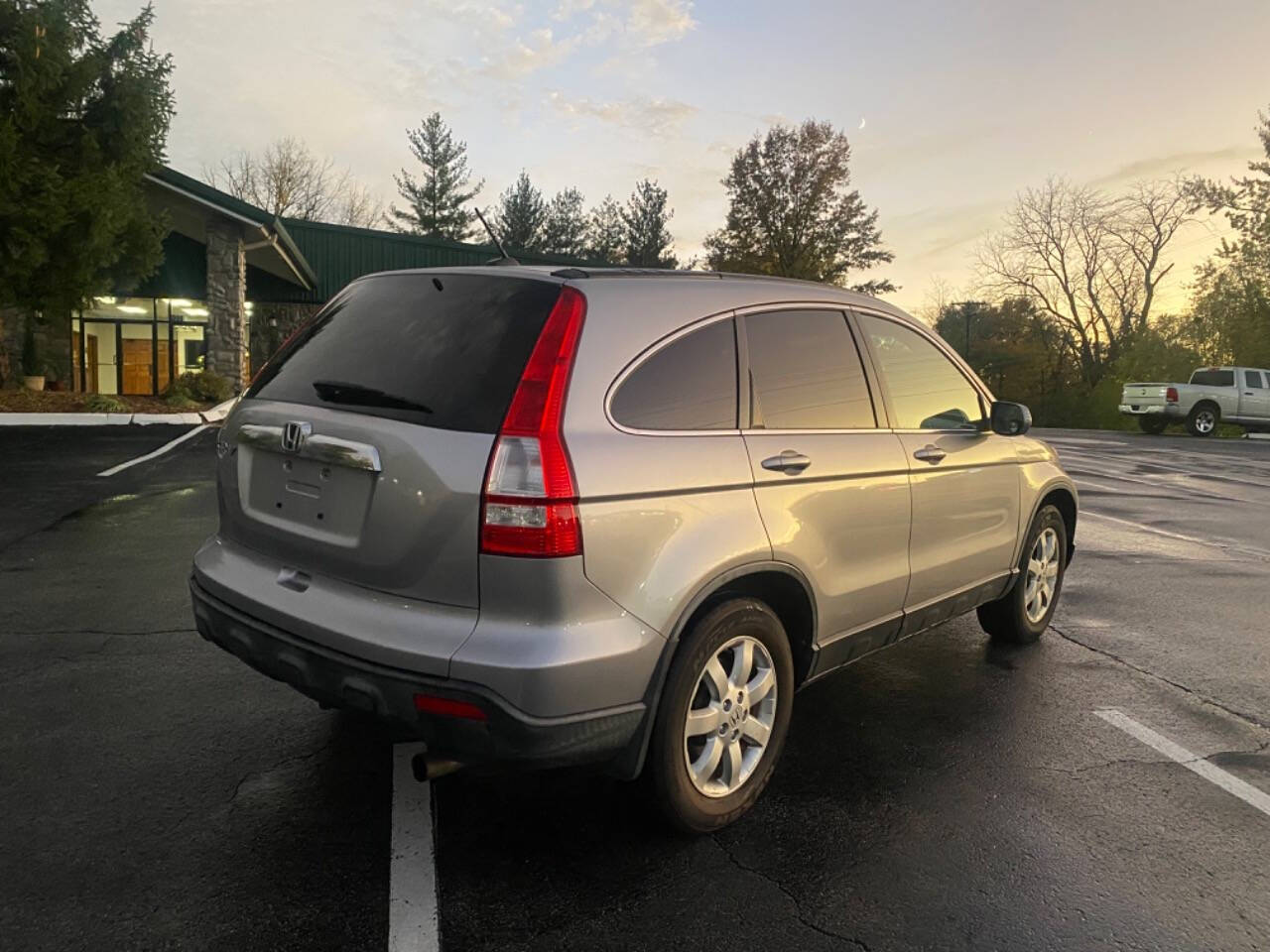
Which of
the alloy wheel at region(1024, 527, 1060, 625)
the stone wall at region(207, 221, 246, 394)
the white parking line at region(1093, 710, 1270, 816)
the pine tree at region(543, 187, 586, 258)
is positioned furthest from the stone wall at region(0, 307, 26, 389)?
the pine tree at region(543, 187, 586, 258)

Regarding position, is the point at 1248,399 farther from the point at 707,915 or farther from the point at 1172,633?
the point at 707,915

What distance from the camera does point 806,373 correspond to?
133 inches

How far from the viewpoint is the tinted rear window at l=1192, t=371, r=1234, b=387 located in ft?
87.5

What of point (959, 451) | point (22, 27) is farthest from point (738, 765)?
point (22, 27)

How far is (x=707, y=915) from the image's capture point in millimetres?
2475

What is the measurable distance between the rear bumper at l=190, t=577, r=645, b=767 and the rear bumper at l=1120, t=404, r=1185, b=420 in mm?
29008

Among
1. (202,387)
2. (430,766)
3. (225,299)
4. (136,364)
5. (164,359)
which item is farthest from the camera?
(164,359)

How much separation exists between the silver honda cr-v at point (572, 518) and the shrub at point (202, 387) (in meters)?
17.6

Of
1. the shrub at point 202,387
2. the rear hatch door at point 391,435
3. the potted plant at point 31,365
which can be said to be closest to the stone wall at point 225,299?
the shrub at point 202,387

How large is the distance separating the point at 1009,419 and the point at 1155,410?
2658 cm

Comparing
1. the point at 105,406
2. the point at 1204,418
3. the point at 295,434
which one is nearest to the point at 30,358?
the point at 105,406

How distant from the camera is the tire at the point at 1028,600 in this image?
15.8ft

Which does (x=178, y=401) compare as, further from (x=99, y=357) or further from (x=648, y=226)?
(x=648, y=226)

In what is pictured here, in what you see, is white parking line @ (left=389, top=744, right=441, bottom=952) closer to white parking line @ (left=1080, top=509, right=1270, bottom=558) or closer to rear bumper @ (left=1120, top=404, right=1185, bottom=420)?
white parking line @ (left=1080, top=509, right=1270, bottom=558)
